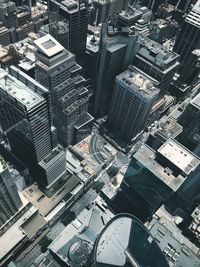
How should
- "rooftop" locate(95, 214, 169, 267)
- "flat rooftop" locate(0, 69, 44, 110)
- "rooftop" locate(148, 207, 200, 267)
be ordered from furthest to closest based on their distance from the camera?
"flat rooftop" locate(0, 69, 44, 110), "rooftop" locate(148, 207, 200, 267), "rooftop" locate(95, 214, 169, 267)

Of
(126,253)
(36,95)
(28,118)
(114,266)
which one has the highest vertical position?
(36,95)

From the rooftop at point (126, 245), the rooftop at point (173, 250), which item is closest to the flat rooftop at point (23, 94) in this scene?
the rooftop at point (126, 245)

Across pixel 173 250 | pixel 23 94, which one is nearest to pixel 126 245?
pixel 173 250

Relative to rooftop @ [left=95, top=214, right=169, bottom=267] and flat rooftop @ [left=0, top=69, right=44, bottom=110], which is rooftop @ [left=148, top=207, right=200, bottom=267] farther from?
flat rooftop @ [left=0, top=69, right=44, bottom=110]

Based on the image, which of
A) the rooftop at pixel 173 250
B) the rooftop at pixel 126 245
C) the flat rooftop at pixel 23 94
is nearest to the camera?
the rooftop at pixel 126 245

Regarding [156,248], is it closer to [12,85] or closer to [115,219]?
[115,219]

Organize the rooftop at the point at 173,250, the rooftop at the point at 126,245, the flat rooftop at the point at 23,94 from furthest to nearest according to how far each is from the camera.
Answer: the flat rooftop at the point at 23,94, the rooftop at the point at 173,250, the rooftop at the point at 126,245

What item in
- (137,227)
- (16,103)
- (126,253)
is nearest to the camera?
(126,253)

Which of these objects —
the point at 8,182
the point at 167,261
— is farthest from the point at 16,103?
the point at 167,261

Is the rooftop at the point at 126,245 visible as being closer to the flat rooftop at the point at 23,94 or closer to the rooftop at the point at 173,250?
the rooftop at the point at 173,250

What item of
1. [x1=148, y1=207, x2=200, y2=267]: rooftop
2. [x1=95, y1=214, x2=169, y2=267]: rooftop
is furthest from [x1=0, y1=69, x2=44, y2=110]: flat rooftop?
[x1=148, y1=207, x2=200, y2=267]: rooftop

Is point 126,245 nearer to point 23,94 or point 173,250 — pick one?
point 173,250
